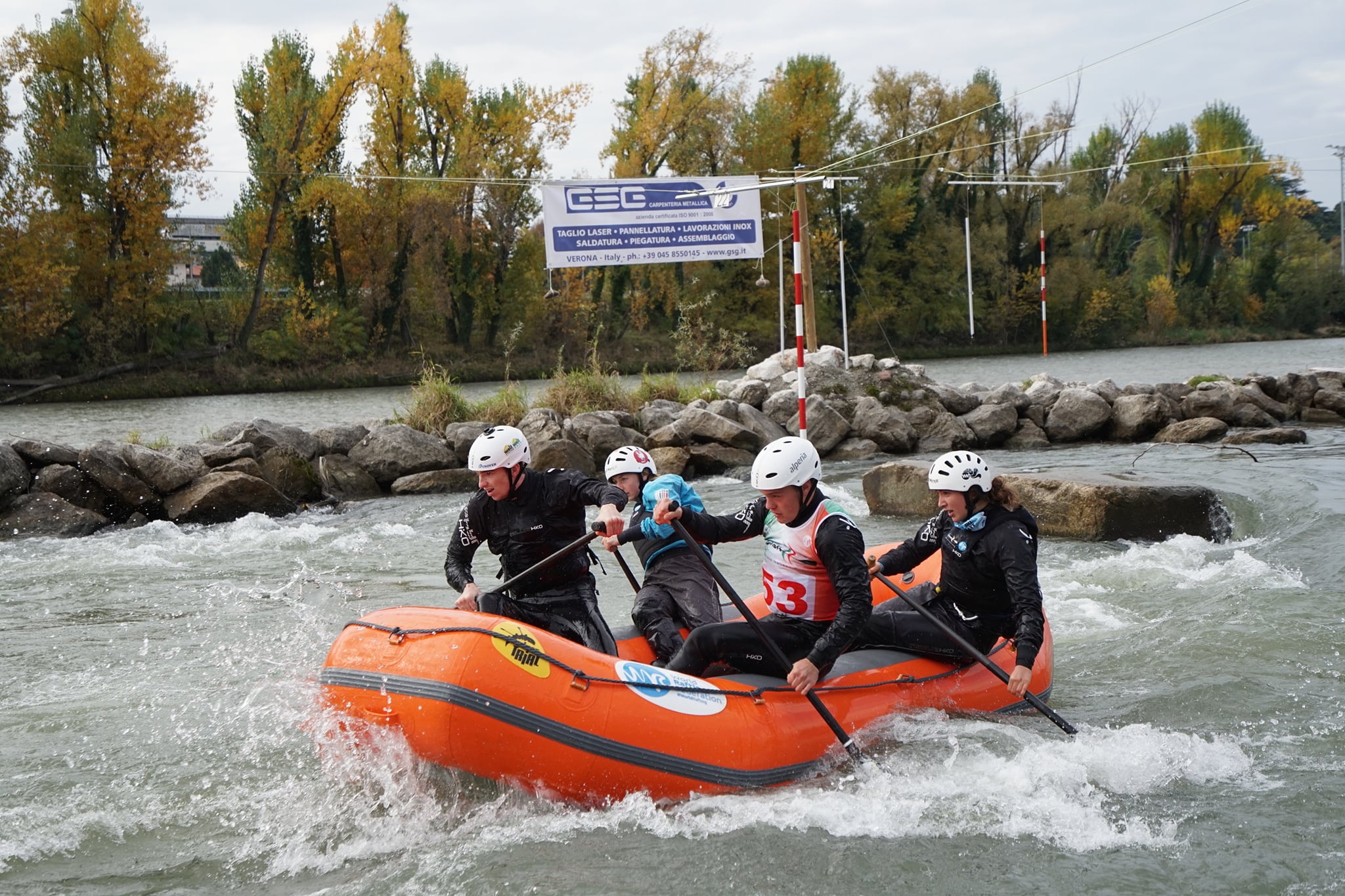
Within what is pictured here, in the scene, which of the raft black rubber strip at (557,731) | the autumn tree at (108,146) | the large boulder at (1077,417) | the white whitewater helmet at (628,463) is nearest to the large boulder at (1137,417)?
the large boulder at (1077,417)

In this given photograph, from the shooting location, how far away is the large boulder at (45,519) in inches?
441

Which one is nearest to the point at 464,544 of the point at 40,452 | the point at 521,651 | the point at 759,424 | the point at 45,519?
the point at 521,651

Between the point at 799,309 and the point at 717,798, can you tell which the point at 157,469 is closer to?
the point at 799,309

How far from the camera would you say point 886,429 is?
52.9ft

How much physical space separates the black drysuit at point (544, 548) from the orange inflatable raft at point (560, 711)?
76cm

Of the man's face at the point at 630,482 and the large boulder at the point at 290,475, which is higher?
the man's face at the point at 630,482

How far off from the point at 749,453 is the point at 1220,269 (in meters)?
37.7

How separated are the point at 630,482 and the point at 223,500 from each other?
7.94 meters

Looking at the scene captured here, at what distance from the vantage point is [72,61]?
1109 inches

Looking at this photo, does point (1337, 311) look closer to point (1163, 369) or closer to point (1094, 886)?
point (1163, 369)

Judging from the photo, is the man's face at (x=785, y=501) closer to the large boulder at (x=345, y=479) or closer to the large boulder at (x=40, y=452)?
the large boulder at (x=345, y=479)

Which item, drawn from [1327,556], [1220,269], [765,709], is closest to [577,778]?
[765,709]

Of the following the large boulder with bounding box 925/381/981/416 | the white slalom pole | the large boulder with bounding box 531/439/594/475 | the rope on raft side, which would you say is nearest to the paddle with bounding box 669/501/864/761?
the rope on raft side

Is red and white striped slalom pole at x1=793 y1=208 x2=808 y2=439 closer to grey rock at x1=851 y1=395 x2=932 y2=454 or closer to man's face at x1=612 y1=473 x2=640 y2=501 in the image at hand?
grey rock at x1=851 y1=395 x2=932 y2=454
